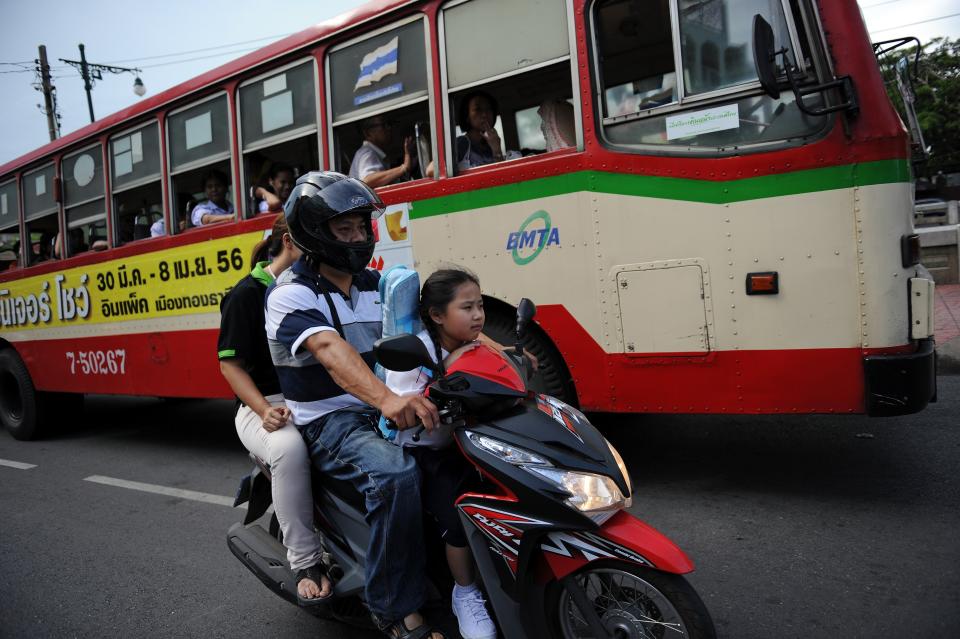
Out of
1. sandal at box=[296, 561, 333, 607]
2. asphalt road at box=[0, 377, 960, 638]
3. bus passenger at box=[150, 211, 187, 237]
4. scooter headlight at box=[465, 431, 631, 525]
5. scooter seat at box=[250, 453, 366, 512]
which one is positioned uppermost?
bus passenger at box=[150, 211, 187, 237]

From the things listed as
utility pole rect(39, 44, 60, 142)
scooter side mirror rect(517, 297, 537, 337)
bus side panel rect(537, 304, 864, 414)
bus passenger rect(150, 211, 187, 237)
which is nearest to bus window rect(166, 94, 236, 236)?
bus passenger rect(150, 211, 187, 237)

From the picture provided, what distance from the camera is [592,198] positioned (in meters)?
3.88

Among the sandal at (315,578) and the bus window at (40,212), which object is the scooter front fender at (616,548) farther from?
the bus window at (40,212)

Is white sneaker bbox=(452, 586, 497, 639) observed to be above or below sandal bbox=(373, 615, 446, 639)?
above

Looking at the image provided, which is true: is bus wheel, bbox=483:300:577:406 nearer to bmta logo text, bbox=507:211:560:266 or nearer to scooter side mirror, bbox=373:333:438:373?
bmta logo text, bbox=507:211:560:266

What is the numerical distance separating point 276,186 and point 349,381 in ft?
11.9

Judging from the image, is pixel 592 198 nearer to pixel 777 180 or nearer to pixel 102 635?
pixel 777 180

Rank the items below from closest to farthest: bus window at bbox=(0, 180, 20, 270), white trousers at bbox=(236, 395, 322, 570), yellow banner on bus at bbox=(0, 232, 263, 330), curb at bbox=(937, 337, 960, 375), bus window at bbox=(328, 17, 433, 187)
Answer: white trousers at bbox=(236, 395, 322, 570), bus window at bbox=(328, 17, 433, 187), yellow banner on bus at bbox=(0, 232, 263, 330), curb at bbox=(937, 337, 960, 375), bus window at bbox=(0, 180, 20, 270)

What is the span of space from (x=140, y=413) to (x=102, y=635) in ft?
20.8

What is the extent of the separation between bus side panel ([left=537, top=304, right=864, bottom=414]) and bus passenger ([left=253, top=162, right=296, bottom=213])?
8.02 ft

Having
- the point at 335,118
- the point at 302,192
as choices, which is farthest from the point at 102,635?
the point at 335,118

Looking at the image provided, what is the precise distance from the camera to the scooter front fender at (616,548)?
1.94m

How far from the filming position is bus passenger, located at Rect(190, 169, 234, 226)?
5811mm

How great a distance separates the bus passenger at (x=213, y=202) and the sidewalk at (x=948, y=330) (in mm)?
6516
